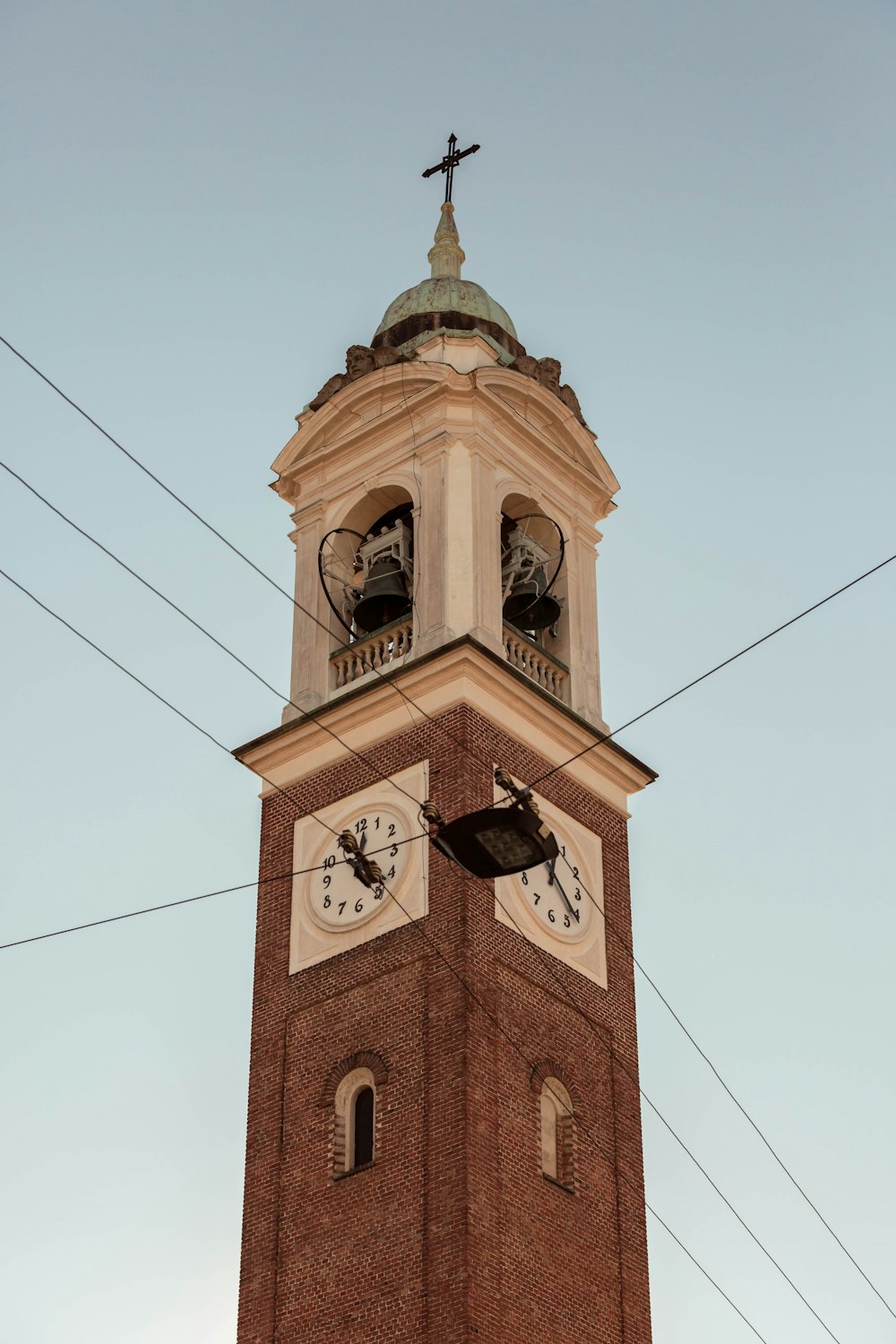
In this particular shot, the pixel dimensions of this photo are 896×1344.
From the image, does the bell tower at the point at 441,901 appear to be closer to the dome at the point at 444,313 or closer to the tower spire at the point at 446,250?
the dome at the point at 444,313

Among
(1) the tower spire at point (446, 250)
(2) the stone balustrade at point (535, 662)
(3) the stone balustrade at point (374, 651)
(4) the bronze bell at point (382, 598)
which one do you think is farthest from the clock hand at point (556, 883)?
(1) the tower spire at point (446, 250)

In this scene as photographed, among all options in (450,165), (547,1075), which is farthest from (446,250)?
(547,1075)

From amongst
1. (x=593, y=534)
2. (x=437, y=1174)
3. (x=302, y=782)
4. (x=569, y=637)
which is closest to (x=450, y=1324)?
(x=437, y=1174)

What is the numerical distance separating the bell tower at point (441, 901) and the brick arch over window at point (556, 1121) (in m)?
0.04

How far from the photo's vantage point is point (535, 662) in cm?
3647

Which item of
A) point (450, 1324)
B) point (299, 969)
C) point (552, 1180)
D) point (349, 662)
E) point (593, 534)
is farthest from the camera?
point (593, 534)

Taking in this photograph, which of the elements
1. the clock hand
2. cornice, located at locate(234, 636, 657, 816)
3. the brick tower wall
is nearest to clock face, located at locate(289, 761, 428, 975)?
the brick tower wall

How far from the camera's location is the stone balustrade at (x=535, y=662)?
1419 inches

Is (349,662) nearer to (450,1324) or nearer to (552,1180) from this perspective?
(552,1180)

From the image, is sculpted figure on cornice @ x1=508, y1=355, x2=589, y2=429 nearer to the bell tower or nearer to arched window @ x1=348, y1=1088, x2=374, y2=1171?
the bell tower

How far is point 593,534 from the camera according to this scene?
39188 mm

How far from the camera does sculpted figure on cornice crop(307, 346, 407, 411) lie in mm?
38406

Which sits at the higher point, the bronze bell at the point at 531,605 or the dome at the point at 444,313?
the dome at the point at 444,313

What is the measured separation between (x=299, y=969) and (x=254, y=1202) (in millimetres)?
3390
